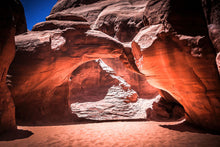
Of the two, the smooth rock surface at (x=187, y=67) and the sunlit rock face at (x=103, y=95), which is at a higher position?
the smooth rock surface at (x=187, y=67)

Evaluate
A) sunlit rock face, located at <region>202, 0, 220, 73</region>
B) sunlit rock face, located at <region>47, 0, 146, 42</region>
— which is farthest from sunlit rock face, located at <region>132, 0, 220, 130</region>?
sunlit rock face, located at <region>47, 0, 146, 42</region>

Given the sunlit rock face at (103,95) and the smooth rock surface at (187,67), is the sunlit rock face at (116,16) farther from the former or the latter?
the smooth rock surface at (187,67)

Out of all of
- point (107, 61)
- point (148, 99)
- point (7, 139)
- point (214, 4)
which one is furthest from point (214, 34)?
point (107, 61)

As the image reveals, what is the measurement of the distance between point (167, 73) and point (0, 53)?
6.25 meters

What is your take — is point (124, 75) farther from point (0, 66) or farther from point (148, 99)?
point (0, 66)

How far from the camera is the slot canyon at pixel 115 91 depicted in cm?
473

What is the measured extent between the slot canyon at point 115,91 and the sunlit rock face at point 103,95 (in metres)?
0.09

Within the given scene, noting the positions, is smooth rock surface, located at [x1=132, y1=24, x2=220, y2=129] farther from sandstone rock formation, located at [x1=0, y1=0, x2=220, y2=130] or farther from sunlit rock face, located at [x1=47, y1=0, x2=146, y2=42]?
sunlit rock face, located at [x1=47, y1=0, x2=146, y2=42]

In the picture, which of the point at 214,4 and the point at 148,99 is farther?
the point at 148,99

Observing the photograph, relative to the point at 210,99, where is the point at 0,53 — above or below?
above

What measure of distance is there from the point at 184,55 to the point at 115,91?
25.0 feet

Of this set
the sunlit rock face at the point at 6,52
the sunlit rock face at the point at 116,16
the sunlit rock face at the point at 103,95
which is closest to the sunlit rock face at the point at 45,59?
the sunlit rock face at the point at 6,52

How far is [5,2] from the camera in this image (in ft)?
14.9

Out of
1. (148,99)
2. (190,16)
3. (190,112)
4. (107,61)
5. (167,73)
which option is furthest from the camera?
(107,61)
